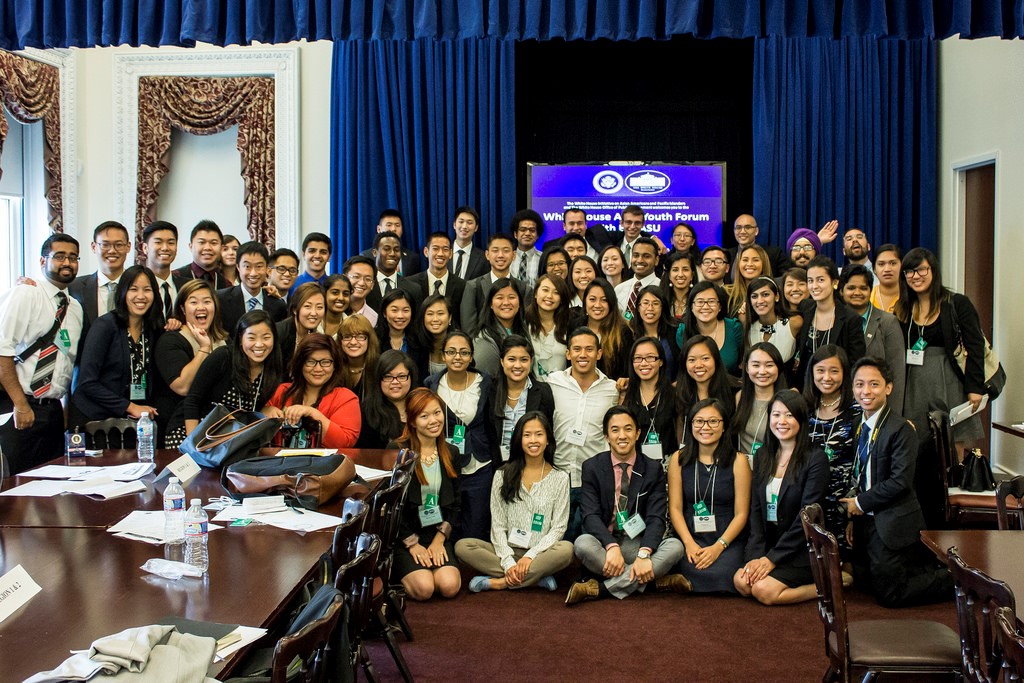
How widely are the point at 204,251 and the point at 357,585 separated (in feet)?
12.1

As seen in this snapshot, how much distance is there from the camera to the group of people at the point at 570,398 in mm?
4457

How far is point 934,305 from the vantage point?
17.6 ft

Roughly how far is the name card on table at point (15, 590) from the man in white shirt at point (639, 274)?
403cm

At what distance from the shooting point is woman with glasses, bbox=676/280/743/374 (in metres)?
5.21

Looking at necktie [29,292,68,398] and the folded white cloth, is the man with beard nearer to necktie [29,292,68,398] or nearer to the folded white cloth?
necktie [29,292,68,398]

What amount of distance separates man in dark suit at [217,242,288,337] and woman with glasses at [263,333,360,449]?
98 centimetres

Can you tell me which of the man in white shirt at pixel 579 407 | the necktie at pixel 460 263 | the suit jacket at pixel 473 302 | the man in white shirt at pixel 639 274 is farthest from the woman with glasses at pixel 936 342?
the necktie at pixel 460 263

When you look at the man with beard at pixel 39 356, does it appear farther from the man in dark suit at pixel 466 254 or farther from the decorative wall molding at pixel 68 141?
the decorative wall molding at pixel 68 141

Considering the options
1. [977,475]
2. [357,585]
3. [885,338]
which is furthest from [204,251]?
[977,475]

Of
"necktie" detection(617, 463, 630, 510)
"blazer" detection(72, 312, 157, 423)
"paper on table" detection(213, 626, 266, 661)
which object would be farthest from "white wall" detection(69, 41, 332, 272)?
"paper on table" detection(213, 626, 266, 661)

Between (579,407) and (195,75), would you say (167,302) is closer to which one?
(579,407)

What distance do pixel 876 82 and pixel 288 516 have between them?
6.82 metres

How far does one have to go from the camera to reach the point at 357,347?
4.87 meters

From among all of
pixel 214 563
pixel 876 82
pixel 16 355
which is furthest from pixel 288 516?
pixel 876 82
